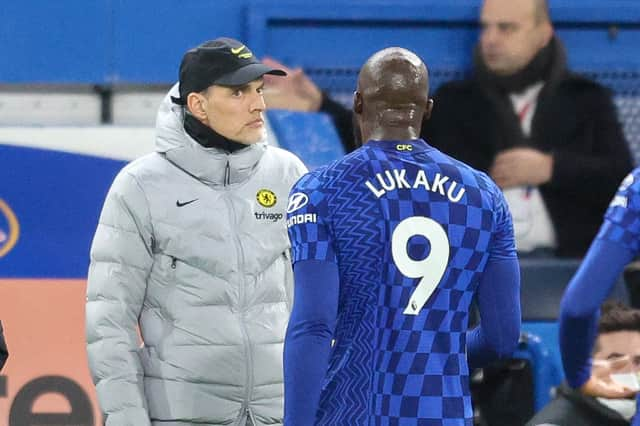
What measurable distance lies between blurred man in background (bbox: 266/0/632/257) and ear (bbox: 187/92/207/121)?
91.3 inches

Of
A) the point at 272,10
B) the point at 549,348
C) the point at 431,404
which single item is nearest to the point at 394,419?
the point at 431,404

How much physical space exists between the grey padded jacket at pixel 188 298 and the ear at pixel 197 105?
7 centimetres

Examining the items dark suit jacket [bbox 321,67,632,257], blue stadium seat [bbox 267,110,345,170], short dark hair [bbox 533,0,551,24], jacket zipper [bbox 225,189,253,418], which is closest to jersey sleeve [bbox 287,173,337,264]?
jacket zipper [bbox 225,189,253,418]

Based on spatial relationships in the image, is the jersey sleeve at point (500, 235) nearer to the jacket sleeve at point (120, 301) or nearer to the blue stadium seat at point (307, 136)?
the jacket sleeve at point (120, 301)

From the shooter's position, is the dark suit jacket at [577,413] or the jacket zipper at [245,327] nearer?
the jacket zipper at [245,327]

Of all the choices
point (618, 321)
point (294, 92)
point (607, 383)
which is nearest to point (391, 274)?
point (607, 383)

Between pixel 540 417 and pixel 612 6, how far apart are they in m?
2.53

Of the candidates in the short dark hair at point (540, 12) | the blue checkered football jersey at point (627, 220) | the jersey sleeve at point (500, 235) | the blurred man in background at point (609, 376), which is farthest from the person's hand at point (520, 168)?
the jersey sleeve at point (500, 235)

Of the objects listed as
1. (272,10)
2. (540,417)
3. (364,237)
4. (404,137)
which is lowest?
(540,417)

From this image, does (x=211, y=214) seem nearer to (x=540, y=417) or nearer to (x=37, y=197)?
(x=540, y=417)

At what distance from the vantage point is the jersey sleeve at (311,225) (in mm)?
2941

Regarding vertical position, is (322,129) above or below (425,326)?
above

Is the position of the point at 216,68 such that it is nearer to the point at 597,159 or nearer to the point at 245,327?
the point at 245,327

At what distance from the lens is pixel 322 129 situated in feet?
19.2
